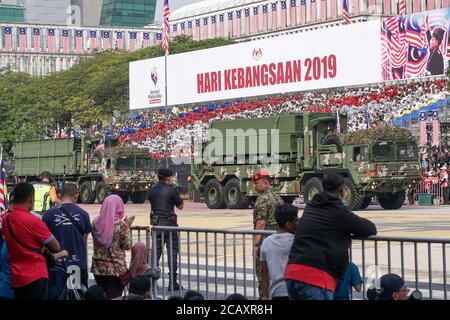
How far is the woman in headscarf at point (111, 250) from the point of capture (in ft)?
38.9

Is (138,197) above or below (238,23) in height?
below

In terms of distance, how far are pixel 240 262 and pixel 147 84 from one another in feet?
227

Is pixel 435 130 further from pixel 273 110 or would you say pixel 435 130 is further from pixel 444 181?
pixel 273 110

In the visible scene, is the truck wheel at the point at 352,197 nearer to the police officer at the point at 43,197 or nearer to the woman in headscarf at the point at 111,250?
the police officer at the point at 43,197

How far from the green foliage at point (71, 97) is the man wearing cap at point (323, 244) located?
7871cm

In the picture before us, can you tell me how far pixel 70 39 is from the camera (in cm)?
16250

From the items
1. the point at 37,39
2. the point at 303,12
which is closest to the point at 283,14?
the point at 303,12

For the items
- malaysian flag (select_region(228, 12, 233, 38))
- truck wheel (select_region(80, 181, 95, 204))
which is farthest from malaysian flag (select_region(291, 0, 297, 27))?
truck wheel (select_region(80, 181, 95, 204))

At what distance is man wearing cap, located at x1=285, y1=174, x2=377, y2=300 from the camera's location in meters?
8.90

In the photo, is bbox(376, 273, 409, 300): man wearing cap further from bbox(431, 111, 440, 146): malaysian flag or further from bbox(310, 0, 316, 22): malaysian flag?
bbox(310, 0, 316, 22): malaysian flag

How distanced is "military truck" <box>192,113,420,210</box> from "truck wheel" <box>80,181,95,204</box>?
817cm

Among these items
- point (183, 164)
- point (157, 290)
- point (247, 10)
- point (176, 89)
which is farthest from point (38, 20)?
point (157, 290)

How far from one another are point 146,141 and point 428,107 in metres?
25.2

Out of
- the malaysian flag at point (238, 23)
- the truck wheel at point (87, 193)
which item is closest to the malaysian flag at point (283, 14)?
the malaysian flag at point (238, 23)
